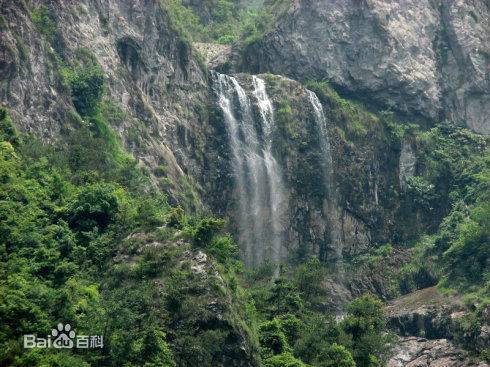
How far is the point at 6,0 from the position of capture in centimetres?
4116

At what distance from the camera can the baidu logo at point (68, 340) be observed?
2797cm

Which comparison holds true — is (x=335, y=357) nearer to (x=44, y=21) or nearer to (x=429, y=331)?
(x=429, y=331)

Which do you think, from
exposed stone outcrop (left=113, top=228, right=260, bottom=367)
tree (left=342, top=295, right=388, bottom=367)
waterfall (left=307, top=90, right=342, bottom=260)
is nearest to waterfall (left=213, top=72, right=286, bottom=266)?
waterfall (left=307, top=90, right=342, bottom=260)

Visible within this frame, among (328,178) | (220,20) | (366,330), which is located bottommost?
(366,330)

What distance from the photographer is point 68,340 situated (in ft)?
93.6

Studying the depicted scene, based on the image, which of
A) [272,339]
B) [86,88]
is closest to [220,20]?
[86,88]

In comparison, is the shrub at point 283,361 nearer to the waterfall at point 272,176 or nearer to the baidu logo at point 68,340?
the baidu logo at point 68,340

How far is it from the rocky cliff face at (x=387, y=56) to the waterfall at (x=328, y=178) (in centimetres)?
434

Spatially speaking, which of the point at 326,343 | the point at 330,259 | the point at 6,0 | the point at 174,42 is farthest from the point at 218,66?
the point at 326,343

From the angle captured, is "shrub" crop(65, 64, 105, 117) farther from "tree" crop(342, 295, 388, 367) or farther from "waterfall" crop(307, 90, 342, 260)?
"waterfall" crop(307, 90, 342, 260)

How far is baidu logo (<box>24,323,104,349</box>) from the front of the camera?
27969 mm

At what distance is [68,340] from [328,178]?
28.7 meters

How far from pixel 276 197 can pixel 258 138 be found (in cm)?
384

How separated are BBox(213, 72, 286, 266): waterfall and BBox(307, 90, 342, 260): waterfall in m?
3.13
